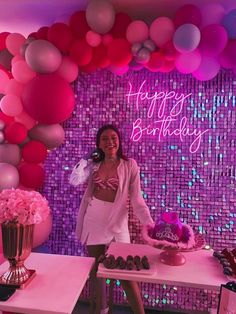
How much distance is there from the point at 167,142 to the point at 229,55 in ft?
3.14

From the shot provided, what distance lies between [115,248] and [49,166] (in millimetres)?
1482

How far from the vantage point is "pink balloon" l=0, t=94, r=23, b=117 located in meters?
2.85

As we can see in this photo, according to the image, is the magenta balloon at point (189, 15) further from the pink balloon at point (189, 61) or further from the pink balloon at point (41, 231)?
the pink balloon at point (41, 231)

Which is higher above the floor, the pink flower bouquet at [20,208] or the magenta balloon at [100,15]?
the magenta balloon at [100,15]

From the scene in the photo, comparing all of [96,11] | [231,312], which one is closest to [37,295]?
[231,312]

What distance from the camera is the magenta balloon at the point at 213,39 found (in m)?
2.58

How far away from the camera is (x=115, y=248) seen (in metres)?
2.16

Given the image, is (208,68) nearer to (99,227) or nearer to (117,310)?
(99,227)

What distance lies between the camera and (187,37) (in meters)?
2.52

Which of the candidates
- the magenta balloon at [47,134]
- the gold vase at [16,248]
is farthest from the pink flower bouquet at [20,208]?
the magenta balloon at [47,134]

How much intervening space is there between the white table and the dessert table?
0.16 metres

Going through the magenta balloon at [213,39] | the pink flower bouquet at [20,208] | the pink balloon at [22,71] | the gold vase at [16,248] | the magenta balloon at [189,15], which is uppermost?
the magenta balloon at [189,15]

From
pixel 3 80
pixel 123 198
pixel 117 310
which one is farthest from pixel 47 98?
pixel 117 310

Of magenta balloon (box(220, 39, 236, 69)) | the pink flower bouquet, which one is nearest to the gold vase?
the pink flower bouquet
